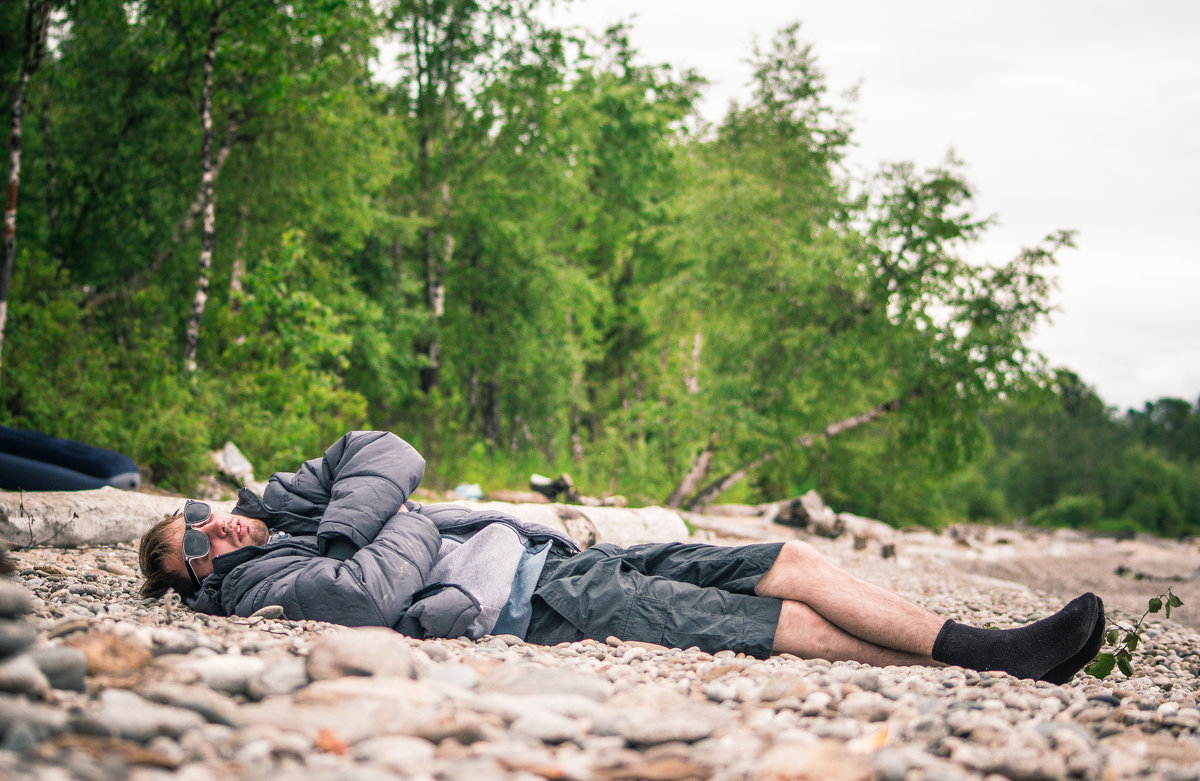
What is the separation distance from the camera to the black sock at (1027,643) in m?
3.10

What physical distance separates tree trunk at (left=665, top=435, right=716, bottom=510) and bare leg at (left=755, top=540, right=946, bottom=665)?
38.0ft

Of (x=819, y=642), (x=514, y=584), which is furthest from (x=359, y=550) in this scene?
(x=819, y=642)

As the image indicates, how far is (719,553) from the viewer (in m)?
3.92

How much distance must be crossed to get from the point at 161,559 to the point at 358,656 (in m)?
2.08

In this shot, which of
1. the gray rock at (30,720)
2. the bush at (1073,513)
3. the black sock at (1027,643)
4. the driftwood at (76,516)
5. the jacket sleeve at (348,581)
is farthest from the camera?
the bush at (1073,513)

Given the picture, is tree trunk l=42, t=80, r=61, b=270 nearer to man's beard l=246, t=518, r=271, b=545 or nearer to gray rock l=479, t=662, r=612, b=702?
man's beard l=246, t=518, r=271, b=545

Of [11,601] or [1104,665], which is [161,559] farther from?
[1104,665]

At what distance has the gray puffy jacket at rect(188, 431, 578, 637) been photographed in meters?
3.38

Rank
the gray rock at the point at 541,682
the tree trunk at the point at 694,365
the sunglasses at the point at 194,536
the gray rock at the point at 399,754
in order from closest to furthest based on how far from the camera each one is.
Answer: the gray rock at the point at 399,754 → the gray rock at the point at 541,682 → the sunglasses at the point at 194,536 → the tree trunk at the point at 694,365

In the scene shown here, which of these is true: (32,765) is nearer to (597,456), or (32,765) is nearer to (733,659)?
(733,659)

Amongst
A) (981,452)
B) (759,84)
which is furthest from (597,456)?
(759,84)

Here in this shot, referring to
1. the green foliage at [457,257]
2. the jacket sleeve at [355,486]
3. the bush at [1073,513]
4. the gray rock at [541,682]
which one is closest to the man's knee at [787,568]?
the gray rock at [541,682]

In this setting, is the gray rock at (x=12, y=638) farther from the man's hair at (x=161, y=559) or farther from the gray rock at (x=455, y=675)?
the man's hair at (x=161, y=559)

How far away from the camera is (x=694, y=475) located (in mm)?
15586
